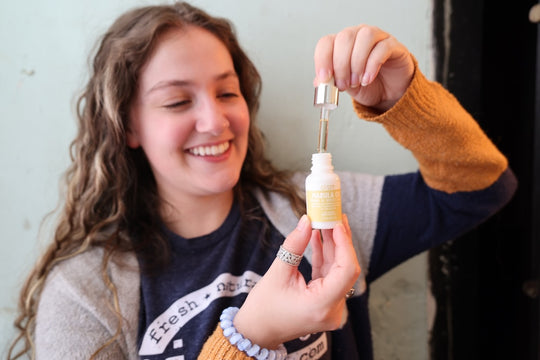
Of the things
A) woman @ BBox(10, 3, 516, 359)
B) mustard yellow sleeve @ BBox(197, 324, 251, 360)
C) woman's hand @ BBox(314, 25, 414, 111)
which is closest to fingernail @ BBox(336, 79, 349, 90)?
woman's hand @ BBox(314, 25, 414, 111)

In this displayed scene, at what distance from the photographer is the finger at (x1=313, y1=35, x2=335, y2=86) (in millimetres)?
600

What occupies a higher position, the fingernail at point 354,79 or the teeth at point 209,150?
the fingernail at point 354,79

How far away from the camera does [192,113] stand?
83cm

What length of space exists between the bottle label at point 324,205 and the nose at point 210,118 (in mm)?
326

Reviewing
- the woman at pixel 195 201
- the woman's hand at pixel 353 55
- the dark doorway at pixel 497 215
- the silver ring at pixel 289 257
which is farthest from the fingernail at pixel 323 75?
the dark doorway at pixel 497 215

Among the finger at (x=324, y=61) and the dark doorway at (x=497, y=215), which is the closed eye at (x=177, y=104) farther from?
the dark doorway at (x=497, y=215)

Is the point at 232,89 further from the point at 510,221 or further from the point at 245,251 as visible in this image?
the point at 510,221

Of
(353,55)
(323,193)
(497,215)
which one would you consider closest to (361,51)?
(353,55)

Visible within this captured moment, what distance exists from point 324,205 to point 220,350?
0.28m

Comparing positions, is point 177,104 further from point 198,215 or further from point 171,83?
point 198,215

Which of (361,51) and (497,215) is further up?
(361,51)

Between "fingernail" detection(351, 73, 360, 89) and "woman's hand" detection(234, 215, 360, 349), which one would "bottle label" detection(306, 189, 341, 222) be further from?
"fingernail" detection(351, 73, 360, 89)

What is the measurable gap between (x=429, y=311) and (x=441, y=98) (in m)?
0.59

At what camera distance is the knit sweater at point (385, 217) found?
753 millimetres
